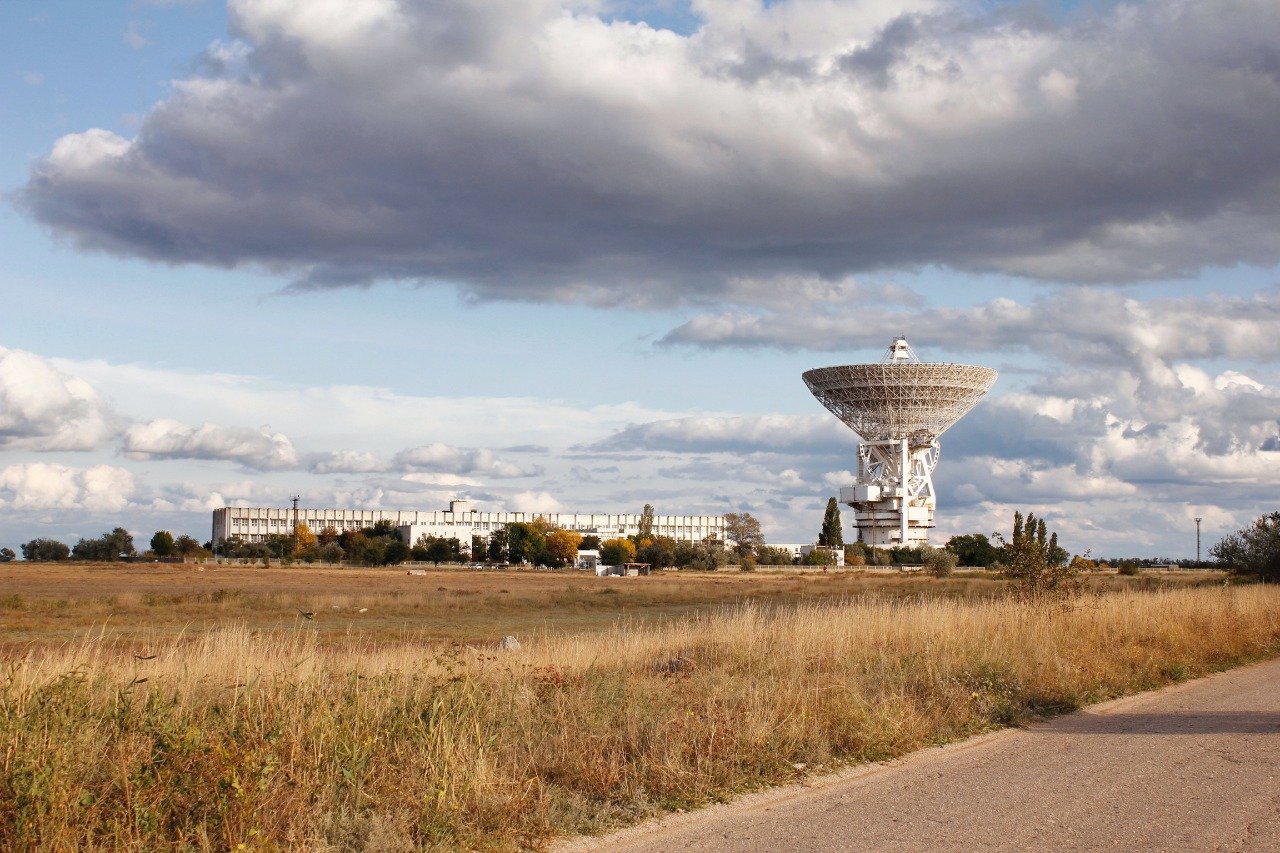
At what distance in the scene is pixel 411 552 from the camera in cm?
15325

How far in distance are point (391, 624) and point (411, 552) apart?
121m

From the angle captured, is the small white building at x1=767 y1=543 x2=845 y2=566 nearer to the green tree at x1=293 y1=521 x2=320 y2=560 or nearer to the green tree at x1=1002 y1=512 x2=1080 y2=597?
the green tree at x1=293 y1=521 x2=320 y2=560

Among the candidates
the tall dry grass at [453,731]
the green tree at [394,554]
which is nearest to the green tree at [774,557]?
the green tree at [394,554]

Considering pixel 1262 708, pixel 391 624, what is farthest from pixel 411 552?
pixel 1262 708

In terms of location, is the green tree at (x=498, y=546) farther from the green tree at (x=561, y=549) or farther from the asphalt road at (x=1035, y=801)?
the asphalt road at (x=1035, y=801)

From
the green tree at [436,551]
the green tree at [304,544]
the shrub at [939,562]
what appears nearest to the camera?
the shrub at [939,562]

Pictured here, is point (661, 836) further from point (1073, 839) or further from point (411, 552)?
point (411, 552)

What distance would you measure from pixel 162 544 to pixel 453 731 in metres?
168

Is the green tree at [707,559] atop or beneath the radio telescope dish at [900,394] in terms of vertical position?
beneath

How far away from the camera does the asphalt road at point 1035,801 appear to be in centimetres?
769

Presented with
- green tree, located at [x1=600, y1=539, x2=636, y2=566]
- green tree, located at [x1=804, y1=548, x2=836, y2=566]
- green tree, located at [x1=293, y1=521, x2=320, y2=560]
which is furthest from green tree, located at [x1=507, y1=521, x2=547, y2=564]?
green tree, located at [x1=804, y1=548, x2=836, y2=566]

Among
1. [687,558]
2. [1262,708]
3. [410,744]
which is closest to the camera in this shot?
[410,744]

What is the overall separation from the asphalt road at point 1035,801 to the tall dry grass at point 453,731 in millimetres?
527

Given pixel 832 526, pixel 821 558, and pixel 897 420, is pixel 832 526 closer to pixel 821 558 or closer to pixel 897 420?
pixel 821 558
